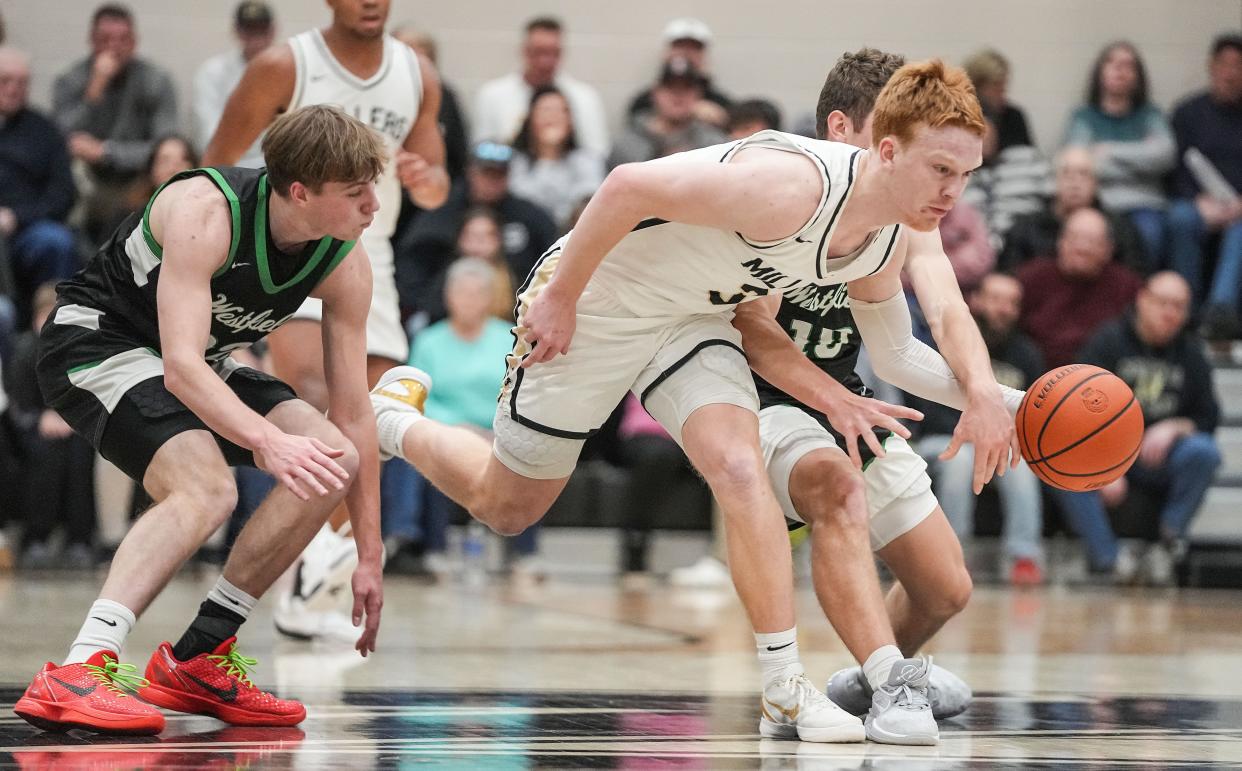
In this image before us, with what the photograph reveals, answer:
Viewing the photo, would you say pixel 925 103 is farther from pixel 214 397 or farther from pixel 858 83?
pixel 214 397

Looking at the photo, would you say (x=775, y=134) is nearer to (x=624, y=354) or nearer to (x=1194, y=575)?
(x=624, y=354)

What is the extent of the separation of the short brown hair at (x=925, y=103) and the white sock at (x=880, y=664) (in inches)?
45.7

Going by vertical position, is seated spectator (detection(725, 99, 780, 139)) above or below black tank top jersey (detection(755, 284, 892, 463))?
above

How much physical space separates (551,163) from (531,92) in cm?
67

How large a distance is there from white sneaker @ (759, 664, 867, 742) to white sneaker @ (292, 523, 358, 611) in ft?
6.91

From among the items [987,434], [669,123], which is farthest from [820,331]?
[669,123]

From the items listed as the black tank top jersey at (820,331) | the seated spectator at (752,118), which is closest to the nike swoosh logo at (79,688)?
the black tank top jersey at (820,331)

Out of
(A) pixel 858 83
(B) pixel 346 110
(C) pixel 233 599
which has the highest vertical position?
(B) pixel 346 110

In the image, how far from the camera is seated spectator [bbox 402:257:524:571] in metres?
8.55

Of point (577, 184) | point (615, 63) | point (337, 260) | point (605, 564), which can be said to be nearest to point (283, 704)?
point (337, 260)

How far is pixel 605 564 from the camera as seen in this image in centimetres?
932

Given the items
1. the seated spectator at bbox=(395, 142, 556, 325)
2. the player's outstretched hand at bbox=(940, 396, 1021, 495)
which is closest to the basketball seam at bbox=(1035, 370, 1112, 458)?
the player's outstretched hand at bbox=(940, 396, 1021, 495)

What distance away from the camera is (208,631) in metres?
3.86

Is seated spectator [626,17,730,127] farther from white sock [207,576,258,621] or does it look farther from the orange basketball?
white sock [207,576,258,621]
